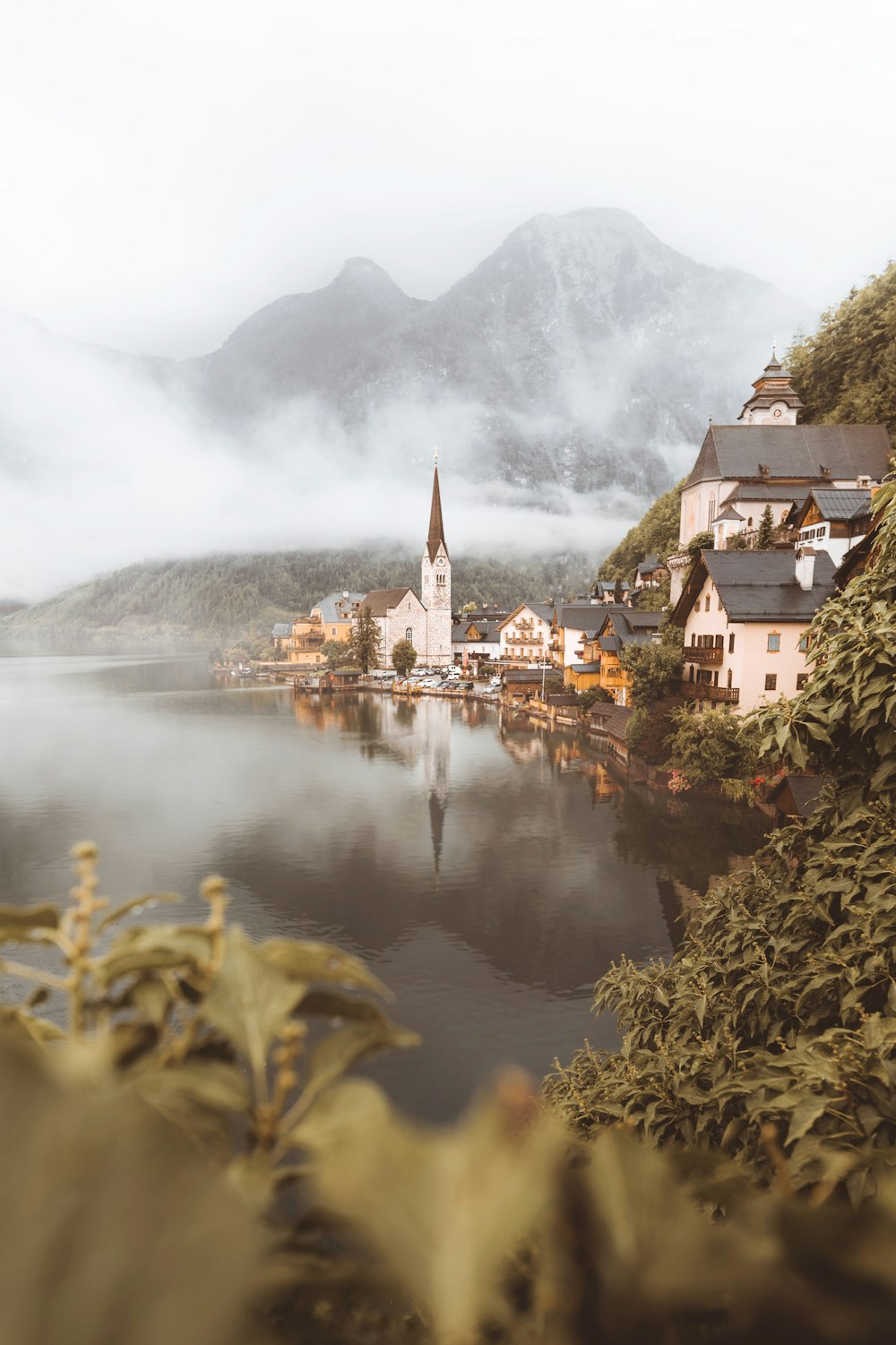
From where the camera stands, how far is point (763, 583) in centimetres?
2534

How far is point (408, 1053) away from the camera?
1123cm

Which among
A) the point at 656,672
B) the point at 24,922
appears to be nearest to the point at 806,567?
the point at 656,672

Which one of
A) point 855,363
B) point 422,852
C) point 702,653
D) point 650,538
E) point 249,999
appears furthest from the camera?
point 650,538

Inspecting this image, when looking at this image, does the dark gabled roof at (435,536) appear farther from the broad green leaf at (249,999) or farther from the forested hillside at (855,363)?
the broad green leaf at (249,999)

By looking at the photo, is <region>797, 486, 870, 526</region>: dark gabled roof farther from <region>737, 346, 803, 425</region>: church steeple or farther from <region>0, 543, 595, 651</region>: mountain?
<region>0, 543, 595, 651</region>: mountain

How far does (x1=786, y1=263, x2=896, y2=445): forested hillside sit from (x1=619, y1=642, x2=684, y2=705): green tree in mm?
26871

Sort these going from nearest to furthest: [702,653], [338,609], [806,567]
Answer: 1. [806,567]
2. [702,653]
3. [338,609]

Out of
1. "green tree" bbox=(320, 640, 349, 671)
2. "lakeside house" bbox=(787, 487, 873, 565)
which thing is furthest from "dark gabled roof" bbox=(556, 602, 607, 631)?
"green tree" bbox=(320, 640, 349, 671)

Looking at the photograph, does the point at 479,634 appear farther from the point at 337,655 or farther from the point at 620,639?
the point at 620,639

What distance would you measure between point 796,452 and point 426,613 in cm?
6255

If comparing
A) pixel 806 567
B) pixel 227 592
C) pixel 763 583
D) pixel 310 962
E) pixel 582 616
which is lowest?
pixel 310 962

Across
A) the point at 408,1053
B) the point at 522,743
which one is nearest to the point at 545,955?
the point at 408,1053

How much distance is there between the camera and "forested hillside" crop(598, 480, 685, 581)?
201ft

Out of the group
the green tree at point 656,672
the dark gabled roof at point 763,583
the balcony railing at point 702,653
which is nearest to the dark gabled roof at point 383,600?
the green tree at point 656,672
